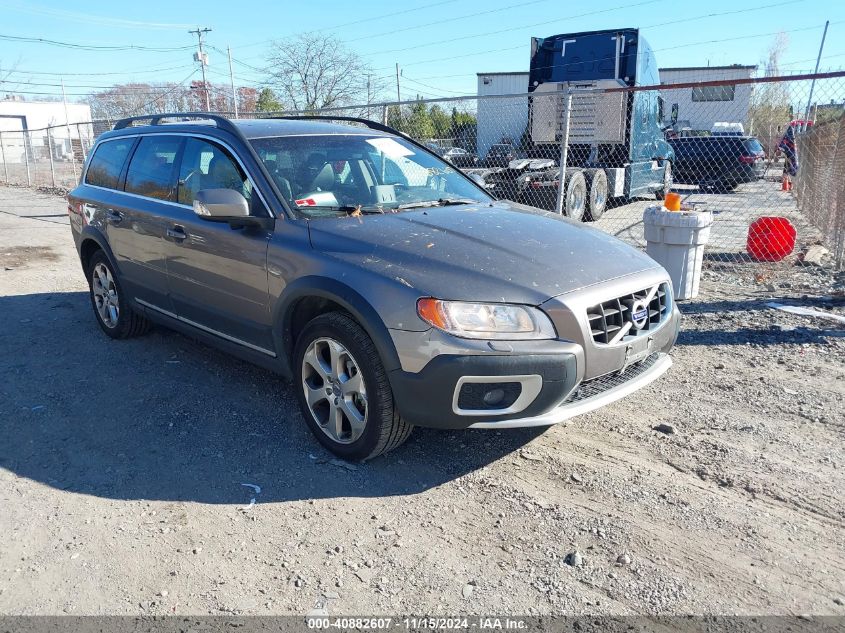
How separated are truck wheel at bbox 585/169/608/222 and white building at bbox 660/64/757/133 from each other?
73.9ft

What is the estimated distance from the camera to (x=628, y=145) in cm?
1345

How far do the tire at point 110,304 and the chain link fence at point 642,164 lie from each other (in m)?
4.05

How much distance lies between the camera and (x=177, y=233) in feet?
14.7

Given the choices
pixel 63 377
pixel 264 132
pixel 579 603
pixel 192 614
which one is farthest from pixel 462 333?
pixel 63 377

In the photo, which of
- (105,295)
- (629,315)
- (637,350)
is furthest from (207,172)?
(637,350)

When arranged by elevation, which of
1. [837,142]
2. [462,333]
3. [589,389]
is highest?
[837,142]

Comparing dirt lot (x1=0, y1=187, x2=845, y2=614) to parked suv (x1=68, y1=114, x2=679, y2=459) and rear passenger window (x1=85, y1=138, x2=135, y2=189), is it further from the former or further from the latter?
rear passenger window (x1=85, y1=138, x2=135, y2=189)

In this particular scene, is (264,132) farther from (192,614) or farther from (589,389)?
(192,614)

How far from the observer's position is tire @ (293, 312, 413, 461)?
3232 mm

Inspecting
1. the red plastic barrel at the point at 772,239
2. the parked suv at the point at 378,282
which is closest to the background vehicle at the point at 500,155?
the red plastic barrel at the point at 772,239

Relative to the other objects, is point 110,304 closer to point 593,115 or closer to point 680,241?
point 680,241

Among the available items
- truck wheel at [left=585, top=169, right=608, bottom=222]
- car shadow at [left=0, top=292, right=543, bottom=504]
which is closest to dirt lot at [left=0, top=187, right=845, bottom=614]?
car shadow at [left=0, top=292, right=543, bottom=504]

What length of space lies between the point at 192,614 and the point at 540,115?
12648 mm

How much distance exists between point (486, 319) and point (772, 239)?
684 centimetres
